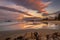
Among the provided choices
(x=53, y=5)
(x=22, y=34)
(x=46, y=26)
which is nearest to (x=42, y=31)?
(x=46, y=26)

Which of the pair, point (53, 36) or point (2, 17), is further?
point (53, 36)

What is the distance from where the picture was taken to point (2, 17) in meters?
1.89

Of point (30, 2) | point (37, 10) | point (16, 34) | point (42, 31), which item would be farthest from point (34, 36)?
point (30, 2)

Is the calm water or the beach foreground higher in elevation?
the calm water

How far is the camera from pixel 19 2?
1.93 metres

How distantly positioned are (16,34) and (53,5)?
751 millimetres

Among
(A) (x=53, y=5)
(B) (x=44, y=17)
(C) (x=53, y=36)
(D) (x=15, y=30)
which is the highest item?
(A) (x=53, y=5)

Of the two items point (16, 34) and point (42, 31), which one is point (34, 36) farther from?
point (16, 34)

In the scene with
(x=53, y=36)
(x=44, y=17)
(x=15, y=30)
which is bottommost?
(x=53, y=36)

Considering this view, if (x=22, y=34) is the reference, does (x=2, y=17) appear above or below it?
above

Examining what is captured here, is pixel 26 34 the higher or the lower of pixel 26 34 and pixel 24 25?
the lower

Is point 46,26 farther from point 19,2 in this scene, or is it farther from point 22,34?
point 19,2

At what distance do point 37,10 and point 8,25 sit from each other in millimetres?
518

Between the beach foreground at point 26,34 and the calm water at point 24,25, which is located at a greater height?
the calm water at point 24,25
